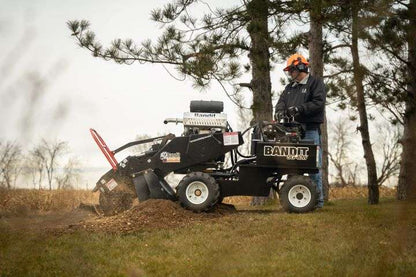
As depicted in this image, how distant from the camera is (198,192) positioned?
869 cm

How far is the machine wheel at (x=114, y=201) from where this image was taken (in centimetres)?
938

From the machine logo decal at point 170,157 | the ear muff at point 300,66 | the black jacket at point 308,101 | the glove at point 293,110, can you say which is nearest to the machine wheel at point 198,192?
the machine logo decal at point 170,157

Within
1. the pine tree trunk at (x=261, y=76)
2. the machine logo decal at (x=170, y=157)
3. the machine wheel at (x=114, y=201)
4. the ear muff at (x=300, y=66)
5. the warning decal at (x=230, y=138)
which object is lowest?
the machine wheel at (x=114, y=201)

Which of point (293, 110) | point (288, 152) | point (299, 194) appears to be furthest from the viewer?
point (293, 110)

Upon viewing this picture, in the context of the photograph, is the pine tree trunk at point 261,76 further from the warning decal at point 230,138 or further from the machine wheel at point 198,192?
the machine wheel at point 198,192

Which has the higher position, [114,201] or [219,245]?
[114,201]

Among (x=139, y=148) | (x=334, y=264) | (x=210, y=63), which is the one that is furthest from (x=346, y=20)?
(x=139, y=148)

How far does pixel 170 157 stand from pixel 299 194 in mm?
1951

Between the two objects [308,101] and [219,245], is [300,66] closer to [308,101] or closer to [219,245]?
[308,101]

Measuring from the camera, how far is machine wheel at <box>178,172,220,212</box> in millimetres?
8609

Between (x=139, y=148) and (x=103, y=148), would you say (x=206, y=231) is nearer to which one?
(x=103, y=148)

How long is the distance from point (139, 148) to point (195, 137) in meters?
13.4

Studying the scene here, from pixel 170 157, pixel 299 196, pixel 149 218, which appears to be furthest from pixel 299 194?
pixel 149 218

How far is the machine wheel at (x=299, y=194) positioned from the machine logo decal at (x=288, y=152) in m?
0.32
